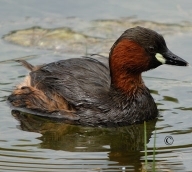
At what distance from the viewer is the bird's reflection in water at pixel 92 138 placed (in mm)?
9258

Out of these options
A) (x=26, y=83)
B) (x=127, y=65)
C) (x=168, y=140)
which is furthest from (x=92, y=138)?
(x=26, y=83)

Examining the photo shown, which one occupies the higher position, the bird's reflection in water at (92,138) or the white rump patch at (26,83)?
the white rump patch at (26,83)

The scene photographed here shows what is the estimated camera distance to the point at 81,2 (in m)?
14.3

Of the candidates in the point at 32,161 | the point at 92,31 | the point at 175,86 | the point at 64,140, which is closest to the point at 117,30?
the point at 92,31

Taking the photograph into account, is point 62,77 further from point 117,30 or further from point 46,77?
point 117,30

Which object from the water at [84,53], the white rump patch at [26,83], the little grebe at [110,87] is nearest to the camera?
the water at [84,53]

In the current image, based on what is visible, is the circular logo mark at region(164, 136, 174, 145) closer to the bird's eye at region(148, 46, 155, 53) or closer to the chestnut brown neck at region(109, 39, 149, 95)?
the chestnut brown neck at region(109, 39, 149, 95)

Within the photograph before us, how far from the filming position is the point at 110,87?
34.8ft

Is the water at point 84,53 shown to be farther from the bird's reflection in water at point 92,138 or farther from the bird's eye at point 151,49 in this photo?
the bird's eye at point 151,49

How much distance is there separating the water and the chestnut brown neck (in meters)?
0.55

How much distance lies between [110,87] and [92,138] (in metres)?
0.97

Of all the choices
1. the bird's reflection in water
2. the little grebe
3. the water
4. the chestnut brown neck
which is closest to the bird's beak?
the little grebe

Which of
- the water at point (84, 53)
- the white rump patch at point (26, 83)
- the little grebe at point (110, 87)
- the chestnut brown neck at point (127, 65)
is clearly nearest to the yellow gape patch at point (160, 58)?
the little grebe at point (110, 87)

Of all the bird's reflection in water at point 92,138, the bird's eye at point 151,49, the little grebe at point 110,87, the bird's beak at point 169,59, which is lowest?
the bird's reflection in water at point 92,138
